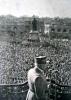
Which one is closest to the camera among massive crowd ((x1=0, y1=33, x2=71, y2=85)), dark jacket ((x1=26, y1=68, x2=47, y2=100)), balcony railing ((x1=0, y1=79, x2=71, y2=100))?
dark jacket ((x1=26, y1=68, x2=47, y2=100))

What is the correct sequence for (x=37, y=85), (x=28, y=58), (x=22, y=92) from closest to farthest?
(x=37, y=85)
(x=22, y=92)
(x=28, y=58)

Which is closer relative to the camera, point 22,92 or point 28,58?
point 22,92

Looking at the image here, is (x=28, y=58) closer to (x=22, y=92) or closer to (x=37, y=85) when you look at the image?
(x=22, y=92)

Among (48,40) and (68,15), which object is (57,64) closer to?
(48,40)

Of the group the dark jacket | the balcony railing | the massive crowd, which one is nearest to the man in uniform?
the dark jacket

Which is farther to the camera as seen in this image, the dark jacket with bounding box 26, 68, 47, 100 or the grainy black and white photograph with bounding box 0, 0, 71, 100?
the grainy black and white photograph with bounding box 0, 0, 71, 100

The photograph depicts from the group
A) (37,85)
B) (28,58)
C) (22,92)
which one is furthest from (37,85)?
(28,58)

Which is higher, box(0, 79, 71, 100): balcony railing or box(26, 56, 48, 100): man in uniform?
box(26, 56, 48, 100): man in uniform

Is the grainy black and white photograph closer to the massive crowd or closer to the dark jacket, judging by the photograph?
the massive crowd

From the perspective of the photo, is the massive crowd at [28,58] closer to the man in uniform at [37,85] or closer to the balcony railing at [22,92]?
the balcony railing at [22,92]

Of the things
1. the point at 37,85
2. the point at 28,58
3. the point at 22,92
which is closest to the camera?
the point at 37,85
